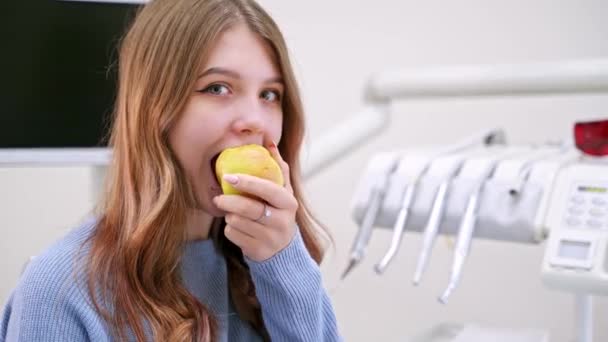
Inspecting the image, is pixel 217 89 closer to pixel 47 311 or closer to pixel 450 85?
pixel 47 311

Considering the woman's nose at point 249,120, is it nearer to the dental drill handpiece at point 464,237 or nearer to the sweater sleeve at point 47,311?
the sweater sleeve at point 47,311

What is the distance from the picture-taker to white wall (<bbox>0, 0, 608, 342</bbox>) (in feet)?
6.52

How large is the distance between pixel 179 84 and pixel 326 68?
1295 millimetres

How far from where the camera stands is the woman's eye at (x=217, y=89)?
2.72ft

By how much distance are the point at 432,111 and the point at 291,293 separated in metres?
1.32

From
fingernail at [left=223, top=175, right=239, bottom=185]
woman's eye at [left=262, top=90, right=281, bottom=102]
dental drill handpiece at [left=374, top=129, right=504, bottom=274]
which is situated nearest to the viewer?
fingernail at [left=223, top=175, right=239, bottom=185]

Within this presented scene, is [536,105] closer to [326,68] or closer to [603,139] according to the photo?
[326,68]

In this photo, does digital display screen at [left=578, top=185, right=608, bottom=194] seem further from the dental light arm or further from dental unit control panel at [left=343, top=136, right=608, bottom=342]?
the dental light arm

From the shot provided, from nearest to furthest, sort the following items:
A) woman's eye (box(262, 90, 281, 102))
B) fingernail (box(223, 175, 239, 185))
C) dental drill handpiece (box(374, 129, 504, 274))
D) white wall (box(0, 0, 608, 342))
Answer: fingernail (box(223, 175, 239, 185)) → woman's eye (box(262, 90, 281, 102)) → dental drill handpiece (box(374, 129, 504, 274)) → white wall (box(0, 0, 608, 342))

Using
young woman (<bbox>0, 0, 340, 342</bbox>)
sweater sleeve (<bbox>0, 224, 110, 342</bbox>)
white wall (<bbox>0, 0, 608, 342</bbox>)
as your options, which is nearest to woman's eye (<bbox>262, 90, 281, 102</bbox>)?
young woman (<bbox>0, 0, 340, 342</bbox>)

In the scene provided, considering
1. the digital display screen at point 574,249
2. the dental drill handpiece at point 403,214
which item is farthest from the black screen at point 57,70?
the digital display screen at point 574,249

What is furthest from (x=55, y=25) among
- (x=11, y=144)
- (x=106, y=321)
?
(x=106, y=321)

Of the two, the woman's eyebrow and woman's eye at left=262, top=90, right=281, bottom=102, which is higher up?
the woman's eyebrow

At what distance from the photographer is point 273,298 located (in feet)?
2.75
